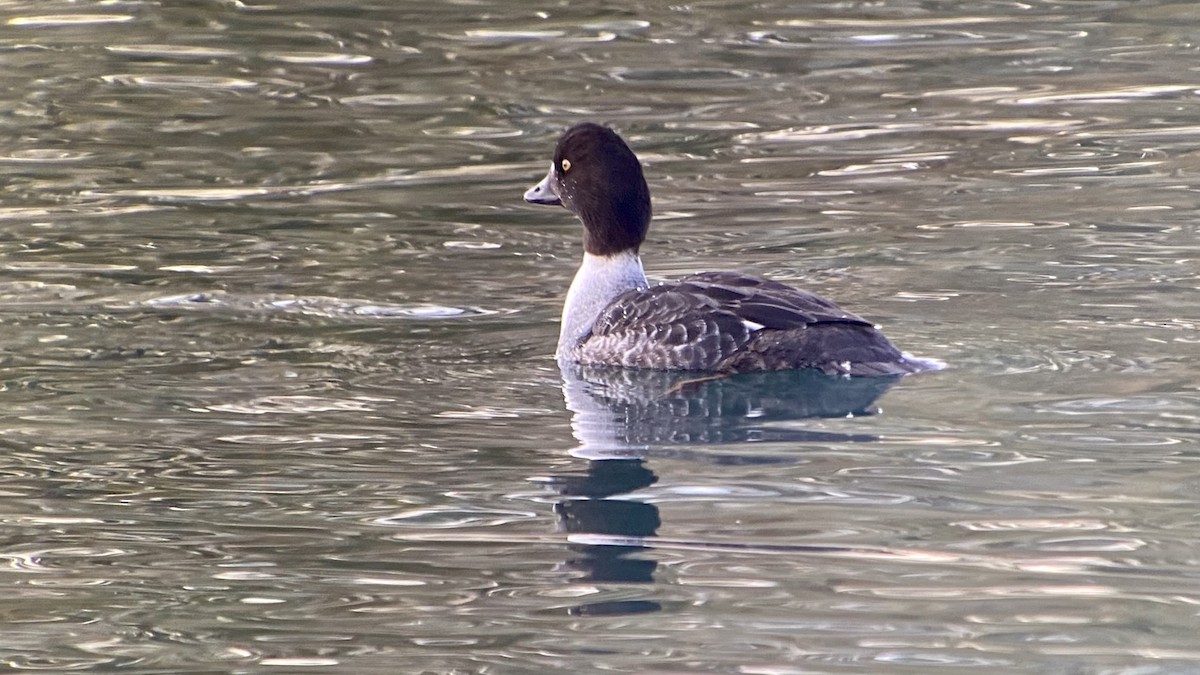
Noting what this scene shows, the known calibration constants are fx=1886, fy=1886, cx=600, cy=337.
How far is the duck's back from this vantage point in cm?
827

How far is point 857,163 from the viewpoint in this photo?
1359 centimetres

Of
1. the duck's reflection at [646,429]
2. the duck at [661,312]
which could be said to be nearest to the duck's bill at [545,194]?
the duck at [661,312]

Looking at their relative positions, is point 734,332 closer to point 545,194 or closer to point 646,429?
point 646,429

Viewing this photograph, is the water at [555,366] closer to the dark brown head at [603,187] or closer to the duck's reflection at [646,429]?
the duck's reflection at [646,429]

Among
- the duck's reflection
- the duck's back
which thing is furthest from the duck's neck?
the duck's reflection

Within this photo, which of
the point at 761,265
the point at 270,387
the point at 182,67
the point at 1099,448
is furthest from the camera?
the point at 182,67

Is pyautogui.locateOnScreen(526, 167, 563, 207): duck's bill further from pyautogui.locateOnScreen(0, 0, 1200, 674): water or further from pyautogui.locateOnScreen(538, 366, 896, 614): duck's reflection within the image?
pyautogui.locateOnScreen(538, 366, 896, 614): duck's reflection

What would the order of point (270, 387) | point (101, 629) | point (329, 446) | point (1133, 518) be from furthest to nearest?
point (270, 387)
point (329, 446)
point (1133, 518)
point (101, 629)

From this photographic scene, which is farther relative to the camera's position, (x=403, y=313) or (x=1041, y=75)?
(x=1041, y=75)

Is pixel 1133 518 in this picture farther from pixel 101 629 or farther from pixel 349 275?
pixel 349 275

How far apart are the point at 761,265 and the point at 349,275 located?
7.99ft

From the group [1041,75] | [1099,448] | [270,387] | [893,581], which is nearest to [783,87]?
[1041,75]

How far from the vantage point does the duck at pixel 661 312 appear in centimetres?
831

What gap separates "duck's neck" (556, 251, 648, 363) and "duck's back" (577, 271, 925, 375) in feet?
0.43
